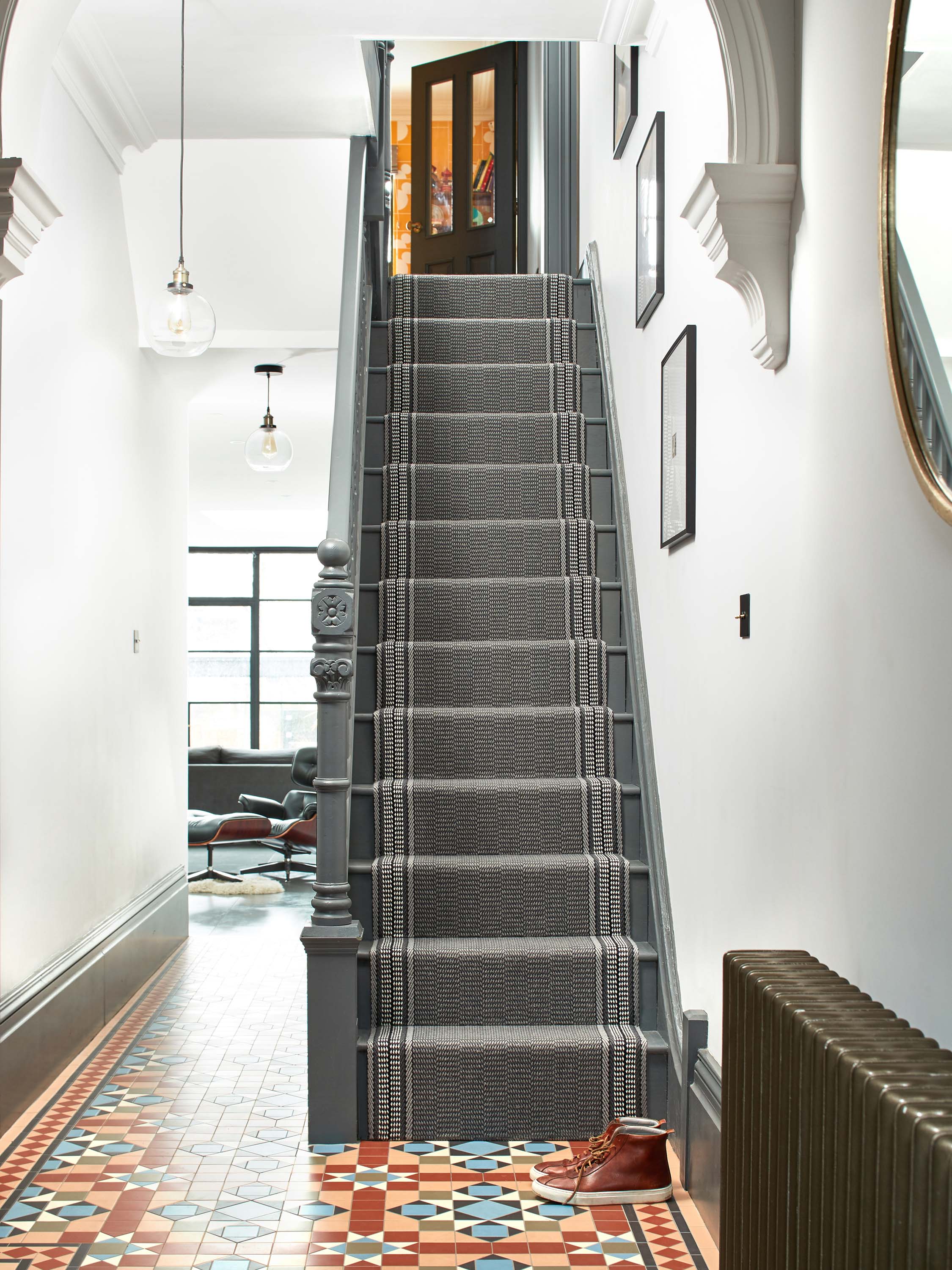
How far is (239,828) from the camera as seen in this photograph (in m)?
8.62

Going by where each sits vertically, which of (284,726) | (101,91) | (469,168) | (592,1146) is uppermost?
(469,168)

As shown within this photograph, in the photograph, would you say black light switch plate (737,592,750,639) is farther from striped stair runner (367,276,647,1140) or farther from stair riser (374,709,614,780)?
stair riser (374,709,614,780)

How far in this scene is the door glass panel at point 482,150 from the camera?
8.14 m

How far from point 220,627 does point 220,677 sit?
1.90 feet

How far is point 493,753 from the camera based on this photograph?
3.91 m

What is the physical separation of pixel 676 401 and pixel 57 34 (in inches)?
68.9

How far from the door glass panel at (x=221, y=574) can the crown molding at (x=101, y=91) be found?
9.42 meters

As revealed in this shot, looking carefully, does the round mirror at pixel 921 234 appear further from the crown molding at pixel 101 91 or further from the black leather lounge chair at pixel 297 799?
the black leather lounge chair at pixel 297 799

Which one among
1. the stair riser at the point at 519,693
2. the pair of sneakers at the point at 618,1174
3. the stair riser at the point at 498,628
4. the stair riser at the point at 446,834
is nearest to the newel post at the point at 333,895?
the stair riser at the point at 446,834

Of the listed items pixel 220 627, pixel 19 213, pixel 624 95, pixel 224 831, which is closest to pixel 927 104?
pixel 19 213

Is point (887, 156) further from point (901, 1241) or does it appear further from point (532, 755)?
point (532, 755)

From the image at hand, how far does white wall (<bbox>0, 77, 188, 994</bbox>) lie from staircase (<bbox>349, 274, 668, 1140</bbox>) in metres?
0.97

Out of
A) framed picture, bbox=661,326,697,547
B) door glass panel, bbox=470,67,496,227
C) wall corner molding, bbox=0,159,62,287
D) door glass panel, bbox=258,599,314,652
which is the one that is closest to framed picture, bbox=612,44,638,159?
framed picture, bbox=661,326,697,547

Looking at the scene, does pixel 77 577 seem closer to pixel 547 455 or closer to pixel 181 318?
pixel 181 318
